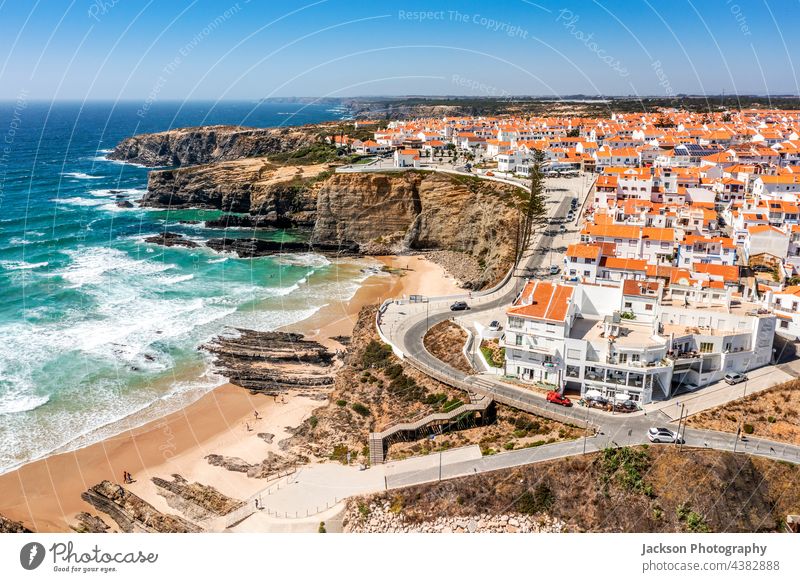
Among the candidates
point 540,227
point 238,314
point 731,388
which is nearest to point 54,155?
point 238,314

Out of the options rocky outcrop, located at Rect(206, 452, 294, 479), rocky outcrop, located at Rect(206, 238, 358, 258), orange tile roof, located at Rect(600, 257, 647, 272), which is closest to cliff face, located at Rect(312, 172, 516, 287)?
rocky outcrop, located at Rect(206, 238, 358, 258)

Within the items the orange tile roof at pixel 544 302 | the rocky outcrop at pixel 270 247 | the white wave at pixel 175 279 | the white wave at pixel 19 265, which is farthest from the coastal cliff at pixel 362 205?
the white wave at pixel 19 265

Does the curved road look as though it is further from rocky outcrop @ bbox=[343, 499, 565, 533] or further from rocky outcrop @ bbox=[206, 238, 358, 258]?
rocky outcrop @ bbox=[206, 238, 358, 258]

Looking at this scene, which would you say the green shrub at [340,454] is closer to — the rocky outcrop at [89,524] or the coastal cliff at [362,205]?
the rocky outcrop at [89,524]

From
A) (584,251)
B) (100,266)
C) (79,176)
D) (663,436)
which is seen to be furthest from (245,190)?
(663,436)

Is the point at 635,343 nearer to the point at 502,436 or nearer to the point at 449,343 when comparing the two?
the point at 502,436

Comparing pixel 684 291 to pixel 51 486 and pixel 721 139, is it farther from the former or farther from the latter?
pixel 721 139
